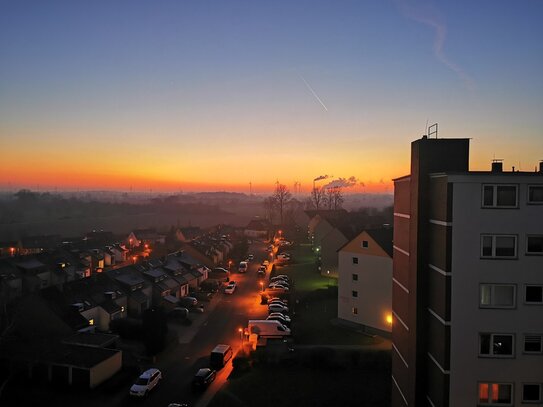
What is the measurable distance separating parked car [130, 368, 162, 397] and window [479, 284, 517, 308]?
12.6 meters

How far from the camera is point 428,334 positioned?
41.1 feet

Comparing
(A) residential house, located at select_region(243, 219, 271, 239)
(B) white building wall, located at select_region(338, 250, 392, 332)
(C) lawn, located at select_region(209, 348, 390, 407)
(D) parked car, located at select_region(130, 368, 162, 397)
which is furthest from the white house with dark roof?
(A) residential house, located at select_region(243, 219, 271, 239)

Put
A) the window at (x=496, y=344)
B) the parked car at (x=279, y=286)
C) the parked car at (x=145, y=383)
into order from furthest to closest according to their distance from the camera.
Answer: the parked car at (x=279, y=286) < the parked car at (x=145, y=383) < the window at (x=496, y=344)

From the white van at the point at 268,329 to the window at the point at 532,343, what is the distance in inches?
532

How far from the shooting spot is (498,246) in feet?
37.6

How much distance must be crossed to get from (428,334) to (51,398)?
14.3 meters

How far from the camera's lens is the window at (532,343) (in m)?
11.4

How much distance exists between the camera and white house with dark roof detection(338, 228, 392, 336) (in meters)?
24.0

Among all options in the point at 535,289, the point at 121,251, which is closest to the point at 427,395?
the point at 535,289

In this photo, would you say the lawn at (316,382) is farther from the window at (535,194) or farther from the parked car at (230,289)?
the parked car at (230,289)

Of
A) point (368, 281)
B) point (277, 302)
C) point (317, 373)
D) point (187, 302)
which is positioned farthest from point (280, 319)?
point (187, 302)

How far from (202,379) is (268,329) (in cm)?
622

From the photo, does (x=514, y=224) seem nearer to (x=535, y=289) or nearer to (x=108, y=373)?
(x=535, y=289)

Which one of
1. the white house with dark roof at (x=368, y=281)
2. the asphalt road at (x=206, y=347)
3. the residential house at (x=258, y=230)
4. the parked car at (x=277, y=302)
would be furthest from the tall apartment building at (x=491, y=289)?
the residential house at (x=258, y=230)
